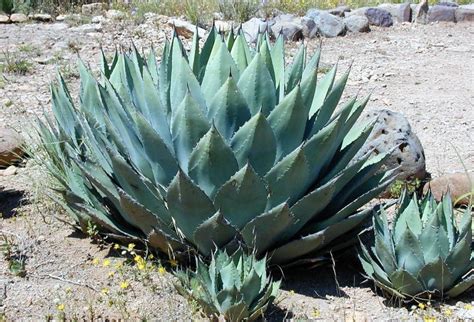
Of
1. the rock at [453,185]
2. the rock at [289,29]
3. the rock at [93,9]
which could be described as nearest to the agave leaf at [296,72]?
the rock at [453,185]

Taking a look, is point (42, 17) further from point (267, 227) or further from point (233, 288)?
point (233, 288)

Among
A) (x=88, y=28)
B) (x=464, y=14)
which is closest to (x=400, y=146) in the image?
(x=88, y=28)

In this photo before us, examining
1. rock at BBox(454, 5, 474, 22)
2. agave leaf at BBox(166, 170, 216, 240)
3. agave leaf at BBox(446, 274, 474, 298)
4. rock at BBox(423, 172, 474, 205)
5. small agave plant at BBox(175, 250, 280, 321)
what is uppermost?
agave leaf at BBox(166, 170, 216, 240)

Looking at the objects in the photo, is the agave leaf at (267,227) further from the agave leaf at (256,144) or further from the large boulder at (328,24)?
the large boulder at (328,24)

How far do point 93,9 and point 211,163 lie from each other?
7.68 meters

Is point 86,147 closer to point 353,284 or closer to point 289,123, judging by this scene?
point 289,123

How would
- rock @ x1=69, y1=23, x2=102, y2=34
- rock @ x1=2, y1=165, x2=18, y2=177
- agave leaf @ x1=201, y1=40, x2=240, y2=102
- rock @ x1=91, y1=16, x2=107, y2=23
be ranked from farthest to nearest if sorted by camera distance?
1. rock @ x1=91, y1=16, x2=107, y2=23
2. rock @ x1=69, y1=23, x2=102, y2=34
3. rock @ x1=2, y1=165, x2=18, y2=177
4. agave leaf @ x1=201, y1=40, x2=240, y2=102

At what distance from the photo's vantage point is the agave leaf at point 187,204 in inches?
126

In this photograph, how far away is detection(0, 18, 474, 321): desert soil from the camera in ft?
11.2

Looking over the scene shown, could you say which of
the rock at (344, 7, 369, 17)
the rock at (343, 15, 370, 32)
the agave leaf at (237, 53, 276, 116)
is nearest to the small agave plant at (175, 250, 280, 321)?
the agave leaf at (237, 53, 276, 116)

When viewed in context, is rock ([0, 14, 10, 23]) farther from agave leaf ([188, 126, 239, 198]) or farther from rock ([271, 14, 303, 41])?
agave leaf ([188, 126, 239, 198])

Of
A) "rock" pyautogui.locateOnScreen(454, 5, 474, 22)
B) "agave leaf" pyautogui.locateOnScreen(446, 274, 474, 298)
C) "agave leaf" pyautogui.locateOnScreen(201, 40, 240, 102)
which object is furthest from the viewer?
"rock" pyautogui.locateOnScreen(454, 5, 474, 22)

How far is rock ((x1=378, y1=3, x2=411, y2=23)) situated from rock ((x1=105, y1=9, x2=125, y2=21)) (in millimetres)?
3532

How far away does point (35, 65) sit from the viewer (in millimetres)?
7559
